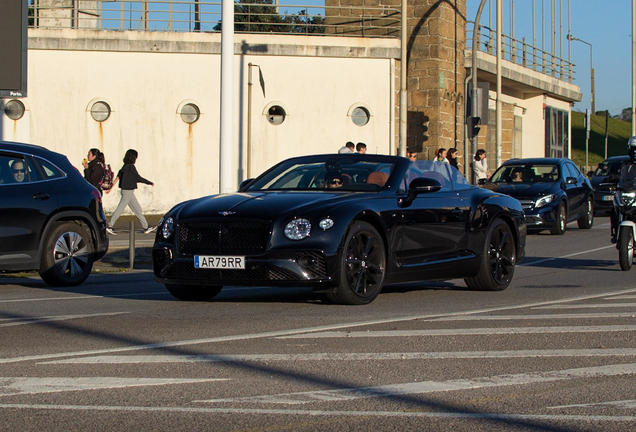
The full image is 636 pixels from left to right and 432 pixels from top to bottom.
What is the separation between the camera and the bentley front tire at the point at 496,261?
1016 cm

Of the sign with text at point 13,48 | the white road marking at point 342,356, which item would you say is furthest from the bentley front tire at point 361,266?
the sign with text at point 13,48

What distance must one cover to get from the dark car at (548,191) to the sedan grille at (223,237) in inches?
495

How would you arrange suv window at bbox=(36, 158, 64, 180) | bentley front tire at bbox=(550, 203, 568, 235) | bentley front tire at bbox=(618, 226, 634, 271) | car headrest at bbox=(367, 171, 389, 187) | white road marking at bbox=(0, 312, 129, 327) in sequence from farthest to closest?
bentley front tire at bbox=(550, 203, 568, 235) < bentley front tire at bbox=(618, 226, 634, 271) < suv window at bbox=(36, 158, 64, 180) < car headrest at bbox=(367, 171, 389, 187) < white road marking at bbox=(0, 312, 129, 327)

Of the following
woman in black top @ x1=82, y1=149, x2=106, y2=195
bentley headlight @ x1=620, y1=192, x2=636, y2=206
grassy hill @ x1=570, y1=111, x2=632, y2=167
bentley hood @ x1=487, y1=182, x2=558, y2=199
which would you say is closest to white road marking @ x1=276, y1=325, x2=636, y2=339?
bentley headlight @ x1=620, y1=192, x2=636, y2=206

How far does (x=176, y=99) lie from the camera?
28.6 metres

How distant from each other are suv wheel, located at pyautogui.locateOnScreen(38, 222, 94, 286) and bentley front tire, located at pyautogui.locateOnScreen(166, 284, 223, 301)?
2.19 metres

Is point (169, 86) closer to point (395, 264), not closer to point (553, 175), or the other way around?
point (553, 175)

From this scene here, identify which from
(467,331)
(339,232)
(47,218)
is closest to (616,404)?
(467,331)

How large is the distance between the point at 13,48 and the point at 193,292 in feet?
25.4

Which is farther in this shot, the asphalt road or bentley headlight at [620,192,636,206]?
bentley headlight at [620,192,636,206]

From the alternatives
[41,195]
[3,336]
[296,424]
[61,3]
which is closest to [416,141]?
[61,3]

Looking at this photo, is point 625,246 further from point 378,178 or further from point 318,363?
point 318,363

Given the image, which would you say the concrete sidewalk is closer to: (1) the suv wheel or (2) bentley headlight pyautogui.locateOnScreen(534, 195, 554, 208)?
(1) the suv wheel

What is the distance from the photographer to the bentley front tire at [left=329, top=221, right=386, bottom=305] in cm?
839
